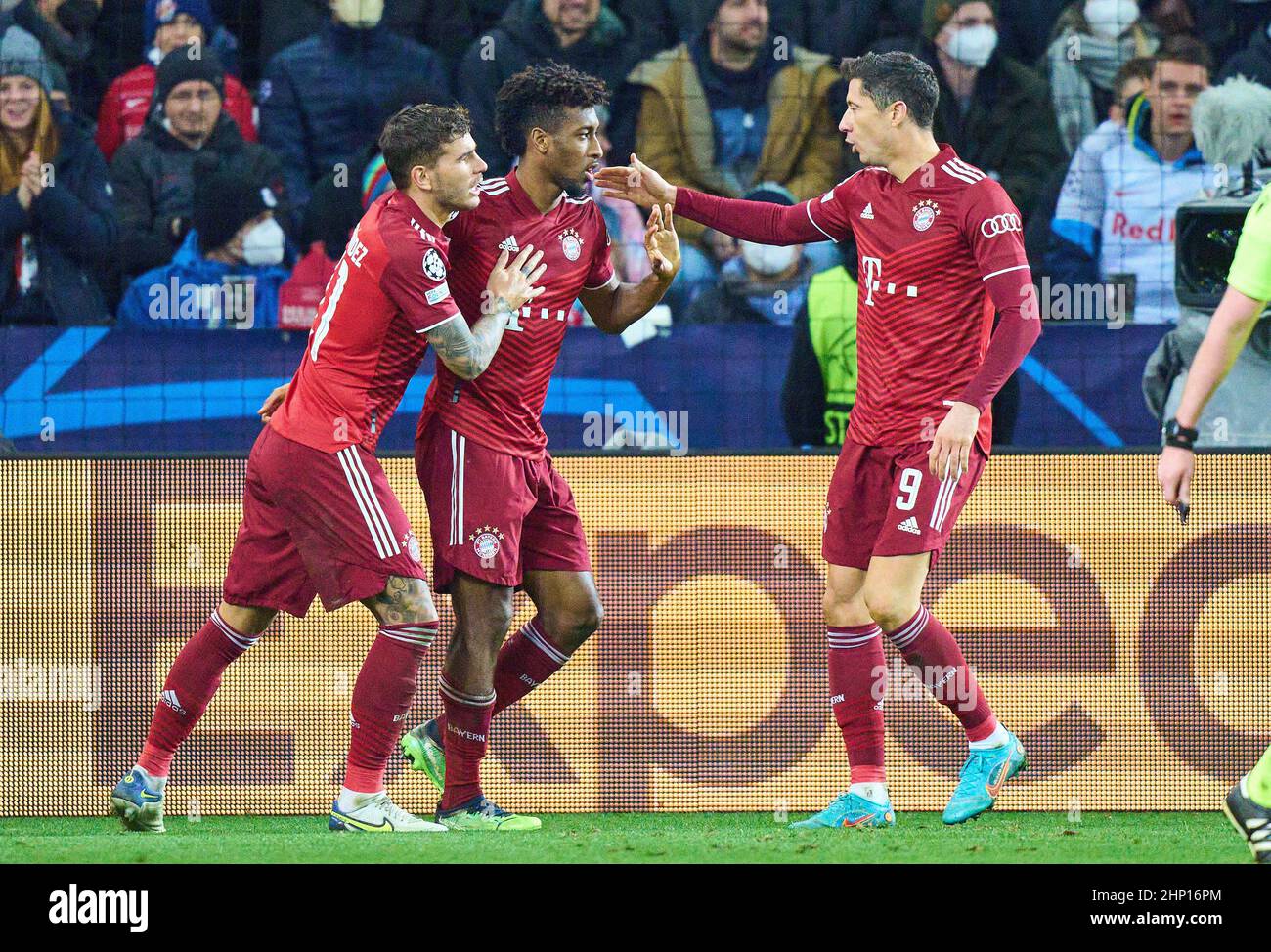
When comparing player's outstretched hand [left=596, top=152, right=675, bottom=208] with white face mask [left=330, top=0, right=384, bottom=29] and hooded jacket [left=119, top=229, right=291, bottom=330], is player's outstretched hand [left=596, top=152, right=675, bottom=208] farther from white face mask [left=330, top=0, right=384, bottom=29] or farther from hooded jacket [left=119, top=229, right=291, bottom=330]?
white face mask [left=330, top=0, right=384, bottom=29]

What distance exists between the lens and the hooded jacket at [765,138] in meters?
9.23

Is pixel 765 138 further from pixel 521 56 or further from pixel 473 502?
pixel 473 502

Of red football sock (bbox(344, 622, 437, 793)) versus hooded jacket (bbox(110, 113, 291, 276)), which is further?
hooded jacket (bbox(110, 113, 291, 276))

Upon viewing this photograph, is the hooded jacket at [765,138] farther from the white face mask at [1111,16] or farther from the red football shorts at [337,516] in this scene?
the red football shorts at [337,516]

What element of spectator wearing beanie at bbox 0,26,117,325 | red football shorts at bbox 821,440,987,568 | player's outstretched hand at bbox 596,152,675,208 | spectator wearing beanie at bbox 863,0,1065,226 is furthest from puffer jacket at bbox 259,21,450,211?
red football shorts at bbox 821,440,987,568

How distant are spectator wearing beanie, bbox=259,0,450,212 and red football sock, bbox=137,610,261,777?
4484mm

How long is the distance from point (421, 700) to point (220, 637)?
101 centimetres

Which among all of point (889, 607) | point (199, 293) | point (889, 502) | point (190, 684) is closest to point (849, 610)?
point (889, 607)

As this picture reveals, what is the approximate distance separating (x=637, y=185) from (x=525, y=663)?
5.03ft

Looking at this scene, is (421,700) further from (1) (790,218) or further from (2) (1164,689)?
(2) (1164,689)

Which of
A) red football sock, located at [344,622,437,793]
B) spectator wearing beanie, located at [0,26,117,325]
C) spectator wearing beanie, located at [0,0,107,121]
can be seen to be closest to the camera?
red football sock, located at [344,622,437,793]

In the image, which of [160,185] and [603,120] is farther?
[603,120]

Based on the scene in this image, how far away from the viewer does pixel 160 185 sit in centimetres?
908

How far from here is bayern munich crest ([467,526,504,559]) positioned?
5203 millimetres
